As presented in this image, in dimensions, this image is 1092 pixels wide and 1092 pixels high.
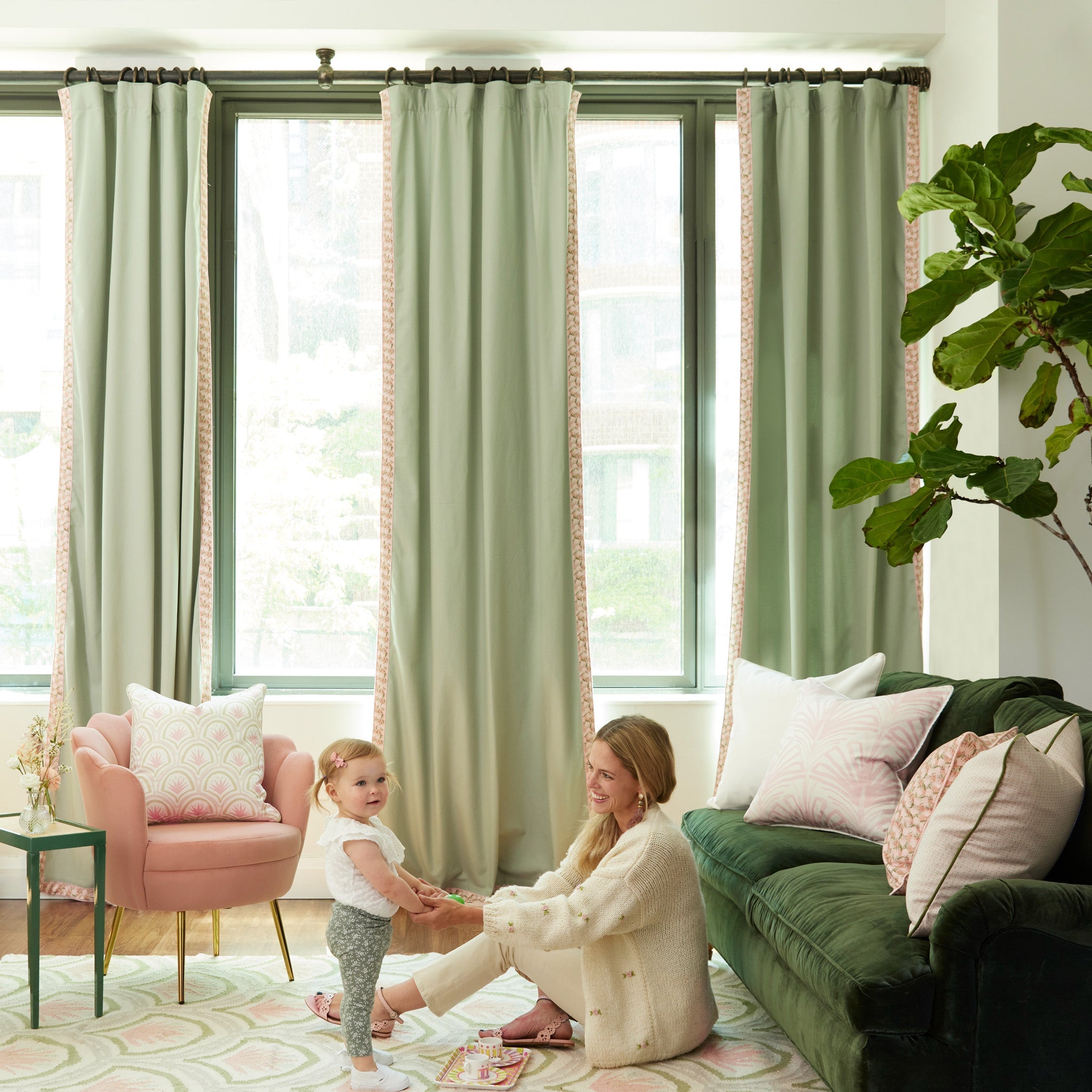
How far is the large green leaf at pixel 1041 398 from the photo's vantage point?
294 cm

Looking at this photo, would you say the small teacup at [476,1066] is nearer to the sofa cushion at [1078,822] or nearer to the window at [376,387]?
the sofa cushion at [1078,822]

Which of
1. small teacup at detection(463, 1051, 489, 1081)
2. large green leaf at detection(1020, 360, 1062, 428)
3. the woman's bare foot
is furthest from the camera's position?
large green leaf at detection(1020, 360, 1062, 428)

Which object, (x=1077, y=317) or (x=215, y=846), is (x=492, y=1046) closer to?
(x=215, y=846)

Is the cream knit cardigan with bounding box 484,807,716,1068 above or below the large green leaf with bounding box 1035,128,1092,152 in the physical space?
below

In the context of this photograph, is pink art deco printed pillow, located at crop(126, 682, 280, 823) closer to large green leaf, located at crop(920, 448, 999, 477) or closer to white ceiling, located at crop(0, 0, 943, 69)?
large green leaf, located at crop(920, 448, 999, 477)

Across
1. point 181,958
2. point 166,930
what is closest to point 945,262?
point 181,958

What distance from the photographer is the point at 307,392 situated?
13.1ft

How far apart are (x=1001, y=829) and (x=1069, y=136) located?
169cm

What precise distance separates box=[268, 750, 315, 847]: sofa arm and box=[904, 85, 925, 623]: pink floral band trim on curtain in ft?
7.12

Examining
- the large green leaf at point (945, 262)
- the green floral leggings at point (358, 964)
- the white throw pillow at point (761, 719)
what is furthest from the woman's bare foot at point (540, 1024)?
the large green leaf at point (945, 262)

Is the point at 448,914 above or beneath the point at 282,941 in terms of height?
above

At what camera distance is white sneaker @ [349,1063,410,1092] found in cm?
223

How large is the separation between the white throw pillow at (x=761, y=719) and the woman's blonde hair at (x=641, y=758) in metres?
0.77

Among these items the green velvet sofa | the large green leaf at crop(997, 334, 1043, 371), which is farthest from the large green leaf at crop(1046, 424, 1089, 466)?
the green velvet sofa
